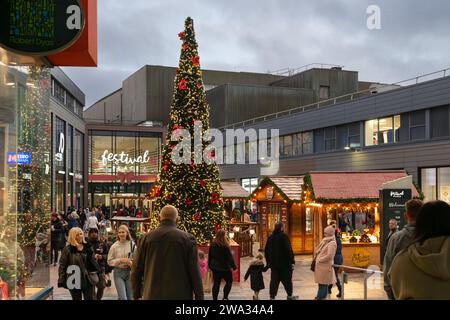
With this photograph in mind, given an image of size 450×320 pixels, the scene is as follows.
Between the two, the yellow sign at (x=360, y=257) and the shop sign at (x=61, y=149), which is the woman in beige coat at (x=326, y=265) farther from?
the shop sign at (x=61, y=149)

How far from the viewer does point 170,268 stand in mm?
5145

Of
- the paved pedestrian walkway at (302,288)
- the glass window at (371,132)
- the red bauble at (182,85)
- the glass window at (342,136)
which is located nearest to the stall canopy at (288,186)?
the paved pedestrian walkway at (302,288)

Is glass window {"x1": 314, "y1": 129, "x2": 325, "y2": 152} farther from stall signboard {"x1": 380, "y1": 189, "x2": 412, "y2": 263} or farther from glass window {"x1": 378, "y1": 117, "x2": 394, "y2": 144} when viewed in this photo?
stall signboard {"x1": 380, "y1": 189, "x2": 412, "y2": 263}

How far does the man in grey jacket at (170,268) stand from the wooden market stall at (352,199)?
42.4 ft

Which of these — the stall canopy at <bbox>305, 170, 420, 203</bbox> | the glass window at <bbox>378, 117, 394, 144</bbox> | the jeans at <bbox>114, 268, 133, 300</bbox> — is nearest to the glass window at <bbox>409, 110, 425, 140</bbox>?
the glass window at <bbox>378, 117, 394, 144</bbox>

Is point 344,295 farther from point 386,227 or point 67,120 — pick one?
point 67,120

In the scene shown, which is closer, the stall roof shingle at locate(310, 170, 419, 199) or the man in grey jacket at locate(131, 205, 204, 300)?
the man in grey jacket at locate(131, 205, 204, 300)

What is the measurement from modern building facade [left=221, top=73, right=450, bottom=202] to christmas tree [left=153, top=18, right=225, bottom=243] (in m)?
15.7

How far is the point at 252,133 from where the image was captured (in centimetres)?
4706

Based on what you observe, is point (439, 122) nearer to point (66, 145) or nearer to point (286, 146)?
point (286, 146)

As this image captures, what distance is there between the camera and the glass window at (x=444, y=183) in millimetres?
27656

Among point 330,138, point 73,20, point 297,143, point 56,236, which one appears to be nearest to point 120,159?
point 297,143

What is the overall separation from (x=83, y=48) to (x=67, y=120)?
34.3 m

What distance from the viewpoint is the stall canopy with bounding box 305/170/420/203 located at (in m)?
18.0
